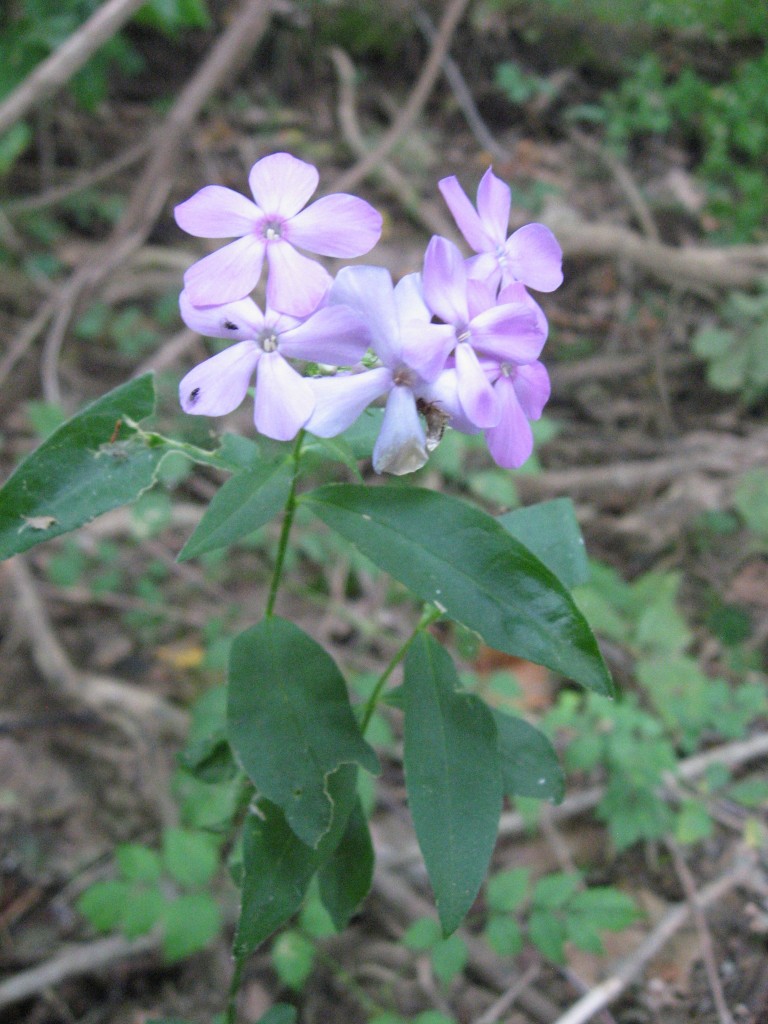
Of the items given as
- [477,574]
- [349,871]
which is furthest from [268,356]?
[349,871]

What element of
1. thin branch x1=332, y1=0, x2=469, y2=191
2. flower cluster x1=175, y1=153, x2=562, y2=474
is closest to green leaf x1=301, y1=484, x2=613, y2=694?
flower cluster x1=175, y1=153, x2=562, y2=474

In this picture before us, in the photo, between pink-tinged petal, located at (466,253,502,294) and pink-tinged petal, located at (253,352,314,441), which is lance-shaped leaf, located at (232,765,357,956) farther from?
pink-tinged petal, located at (466,253,502,294)

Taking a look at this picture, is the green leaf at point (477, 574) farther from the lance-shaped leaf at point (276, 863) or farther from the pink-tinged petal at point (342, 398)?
the lance-shaped leaf at point (276, 863)

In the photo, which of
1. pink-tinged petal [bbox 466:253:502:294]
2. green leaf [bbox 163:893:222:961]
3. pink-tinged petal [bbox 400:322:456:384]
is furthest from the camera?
green leaf [bbox 163:893:222:961]

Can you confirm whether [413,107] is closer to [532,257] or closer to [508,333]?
[532,257]

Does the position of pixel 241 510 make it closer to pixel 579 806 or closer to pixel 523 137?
pixel 579 806

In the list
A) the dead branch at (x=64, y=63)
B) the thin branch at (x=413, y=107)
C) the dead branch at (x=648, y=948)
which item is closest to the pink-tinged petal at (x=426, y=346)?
the dead branch at (x=648, y=948)
